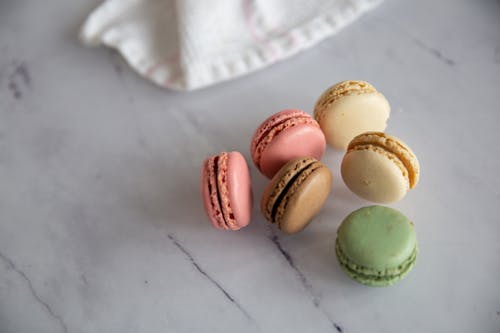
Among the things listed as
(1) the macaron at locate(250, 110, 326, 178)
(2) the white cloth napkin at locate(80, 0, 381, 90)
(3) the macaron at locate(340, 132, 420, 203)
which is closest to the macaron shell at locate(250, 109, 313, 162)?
(1) the macaron at locate(250, 110, 326, 178)

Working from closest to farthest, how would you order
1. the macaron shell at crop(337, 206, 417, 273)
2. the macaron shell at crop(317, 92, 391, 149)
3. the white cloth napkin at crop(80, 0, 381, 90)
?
the macaron shell at crop(337, 206, 417, 273)
the macaron shell at crop(317, 92, 391, 149)
the white cloth napkin at crop(80, 0, 381, 90)

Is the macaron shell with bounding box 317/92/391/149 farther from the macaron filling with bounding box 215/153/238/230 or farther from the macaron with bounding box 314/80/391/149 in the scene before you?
the macaron filling with bounding box 215/153/238/230

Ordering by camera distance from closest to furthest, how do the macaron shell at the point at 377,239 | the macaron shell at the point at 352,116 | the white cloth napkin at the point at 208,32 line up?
the macaron shell at the point at 377,239
the macaron shell at the point at 352,116
the white cloth napkin at the point at 208,32

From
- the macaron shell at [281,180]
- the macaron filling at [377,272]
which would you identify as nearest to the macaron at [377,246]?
the macaron filling at [377,272]

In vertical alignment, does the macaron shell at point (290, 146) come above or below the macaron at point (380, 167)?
above

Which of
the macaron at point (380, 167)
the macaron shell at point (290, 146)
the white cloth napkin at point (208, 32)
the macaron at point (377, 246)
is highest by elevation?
the white cloth napkin at point (208, 32)

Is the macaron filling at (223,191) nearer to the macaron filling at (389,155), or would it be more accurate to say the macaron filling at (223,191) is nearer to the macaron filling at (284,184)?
the macaron filling at (284,184)
